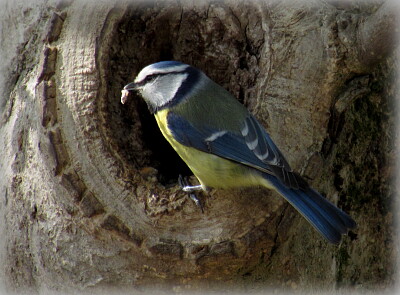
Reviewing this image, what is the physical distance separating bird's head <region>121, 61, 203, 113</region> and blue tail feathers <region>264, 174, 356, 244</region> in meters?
0.64

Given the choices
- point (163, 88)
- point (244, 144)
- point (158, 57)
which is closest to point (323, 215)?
point (244, 144)

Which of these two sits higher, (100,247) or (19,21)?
(19,21)

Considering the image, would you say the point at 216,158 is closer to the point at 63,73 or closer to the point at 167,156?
the point at 167,156

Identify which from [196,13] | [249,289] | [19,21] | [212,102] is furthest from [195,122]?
[19,21]

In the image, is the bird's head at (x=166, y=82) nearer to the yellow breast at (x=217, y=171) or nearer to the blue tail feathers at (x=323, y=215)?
the yellow breast at (x=217, y=171)

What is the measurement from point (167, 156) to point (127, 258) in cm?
69

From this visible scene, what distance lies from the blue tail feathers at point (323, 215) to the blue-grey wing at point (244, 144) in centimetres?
4

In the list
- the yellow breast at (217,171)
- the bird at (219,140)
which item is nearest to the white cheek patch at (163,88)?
the bird at (219,140)

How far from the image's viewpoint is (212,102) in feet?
7.67

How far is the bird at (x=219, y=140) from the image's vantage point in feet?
6.82

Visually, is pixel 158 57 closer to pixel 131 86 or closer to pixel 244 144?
pixel 131 86

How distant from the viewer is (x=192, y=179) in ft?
7.61

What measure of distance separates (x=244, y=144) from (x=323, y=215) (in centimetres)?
40

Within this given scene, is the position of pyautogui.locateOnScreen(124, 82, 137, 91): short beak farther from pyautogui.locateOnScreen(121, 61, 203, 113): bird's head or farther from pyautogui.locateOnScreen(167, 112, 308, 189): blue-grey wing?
pyautogui.locateOnScreen(167, 112, 308, 189): blue-grey wing
